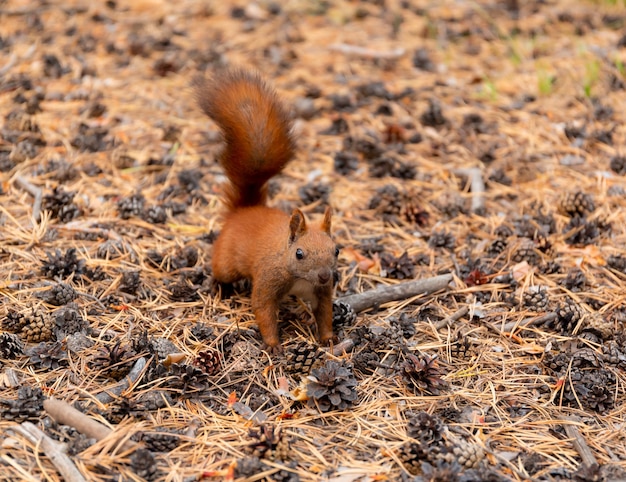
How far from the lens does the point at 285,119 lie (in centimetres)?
305

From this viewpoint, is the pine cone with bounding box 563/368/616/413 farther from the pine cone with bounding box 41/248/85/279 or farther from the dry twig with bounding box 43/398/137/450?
the pine cone with bounding box 41/248/85/279

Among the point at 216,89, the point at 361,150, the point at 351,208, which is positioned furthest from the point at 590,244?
the point at 216,89

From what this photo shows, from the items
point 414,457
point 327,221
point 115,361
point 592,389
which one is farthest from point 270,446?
point 592,389

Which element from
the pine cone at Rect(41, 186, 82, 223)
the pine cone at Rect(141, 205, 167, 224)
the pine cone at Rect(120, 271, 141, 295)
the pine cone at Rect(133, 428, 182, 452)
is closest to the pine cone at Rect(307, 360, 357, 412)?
the pine cone at Rect(133, 428, 182, 452)

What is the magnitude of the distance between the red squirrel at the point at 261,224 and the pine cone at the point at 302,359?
125 millimetres

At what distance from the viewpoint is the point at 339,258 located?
336cm

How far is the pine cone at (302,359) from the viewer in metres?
2.59

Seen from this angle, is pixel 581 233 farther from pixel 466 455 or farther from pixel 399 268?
pixel 466 455

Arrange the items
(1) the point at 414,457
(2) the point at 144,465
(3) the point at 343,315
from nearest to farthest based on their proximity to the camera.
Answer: (2) the point at 144,465 < (1) the point at 414,457 < (3) the point at 343,315

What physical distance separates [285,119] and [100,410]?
1477mm

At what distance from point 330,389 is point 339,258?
1.04m

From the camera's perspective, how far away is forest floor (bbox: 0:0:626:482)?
2238mm

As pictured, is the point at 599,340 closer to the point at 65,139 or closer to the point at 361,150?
the point at 361,150

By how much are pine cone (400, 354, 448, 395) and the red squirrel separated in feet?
1.28
